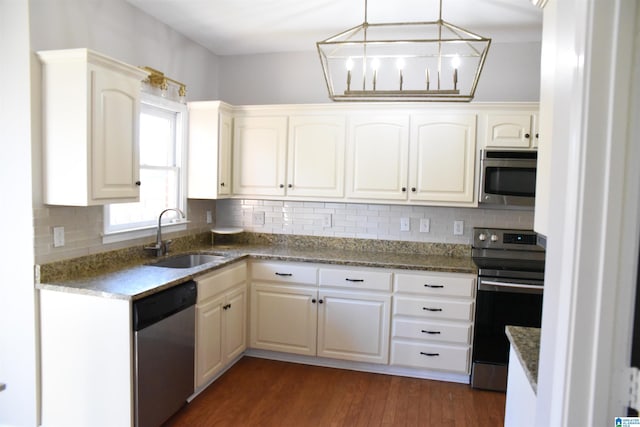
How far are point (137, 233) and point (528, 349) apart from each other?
8.42ft

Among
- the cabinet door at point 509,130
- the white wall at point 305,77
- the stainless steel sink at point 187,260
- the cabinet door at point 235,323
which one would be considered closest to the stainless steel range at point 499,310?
the cabinet door at point 509,130

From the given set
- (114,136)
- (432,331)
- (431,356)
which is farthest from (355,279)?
(114,136)

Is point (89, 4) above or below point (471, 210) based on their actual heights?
above

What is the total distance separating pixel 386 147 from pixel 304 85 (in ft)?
3.47

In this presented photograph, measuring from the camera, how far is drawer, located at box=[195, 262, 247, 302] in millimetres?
2686

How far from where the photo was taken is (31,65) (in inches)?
84.7

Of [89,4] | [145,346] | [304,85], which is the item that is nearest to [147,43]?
[89,4]

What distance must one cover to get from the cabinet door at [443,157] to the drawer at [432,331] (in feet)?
3.16

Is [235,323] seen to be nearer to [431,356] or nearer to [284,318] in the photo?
[284,318]

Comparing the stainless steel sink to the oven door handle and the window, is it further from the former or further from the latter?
the oven door handle

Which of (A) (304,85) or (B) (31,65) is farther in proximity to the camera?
(A) (304,85)

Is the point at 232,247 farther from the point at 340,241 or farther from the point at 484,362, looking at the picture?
the point at 484,362

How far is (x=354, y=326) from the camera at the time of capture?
3.24 meters

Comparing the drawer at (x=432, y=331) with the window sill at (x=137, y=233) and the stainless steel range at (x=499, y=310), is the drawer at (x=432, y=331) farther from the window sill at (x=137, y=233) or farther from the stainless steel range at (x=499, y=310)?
the window sill at (x=137, y=233)
